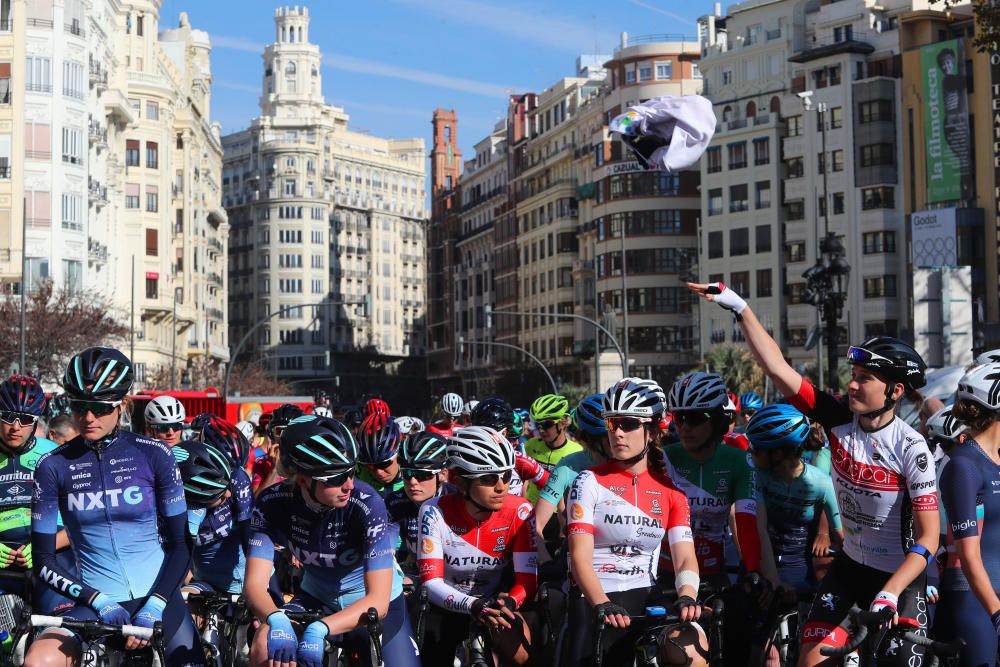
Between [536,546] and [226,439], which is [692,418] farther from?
[226,439]

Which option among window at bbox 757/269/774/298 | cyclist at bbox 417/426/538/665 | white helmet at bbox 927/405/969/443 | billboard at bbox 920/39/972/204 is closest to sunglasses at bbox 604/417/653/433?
cyclist at bbox 417/426/538/665

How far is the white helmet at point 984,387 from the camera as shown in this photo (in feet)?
24.6

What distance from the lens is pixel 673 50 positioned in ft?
375

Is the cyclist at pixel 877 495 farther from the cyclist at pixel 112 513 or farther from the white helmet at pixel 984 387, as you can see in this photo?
the cyclist at pixel 112 513

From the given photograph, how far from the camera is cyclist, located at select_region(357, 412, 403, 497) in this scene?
1066cm

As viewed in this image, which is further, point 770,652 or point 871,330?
point 871,330

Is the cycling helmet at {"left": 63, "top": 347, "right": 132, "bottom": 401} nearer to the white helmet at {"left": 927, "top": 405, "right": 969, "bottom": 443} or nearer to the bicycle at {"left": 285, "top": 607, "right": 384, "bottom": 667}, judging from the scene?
the bicycle at {"left": 285, "top": 607, "right": 384, "bottom": 667}

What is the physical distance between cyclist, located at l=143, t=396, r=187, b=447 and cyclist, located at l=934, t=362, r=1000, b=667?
20.8 ft

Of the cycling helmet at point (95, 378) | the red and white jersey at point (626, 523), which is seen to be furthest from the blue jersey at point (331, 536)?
the red and white jersey at point (626, 523)

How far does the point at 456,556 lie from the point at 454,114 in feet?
561

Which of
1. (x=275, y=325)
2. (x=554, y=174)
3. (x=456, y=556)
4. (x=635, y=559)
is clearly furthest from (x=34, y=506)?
(x=275, y=325)

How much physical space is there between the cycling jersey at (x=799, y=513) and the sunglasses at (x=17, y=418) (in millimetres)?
4287

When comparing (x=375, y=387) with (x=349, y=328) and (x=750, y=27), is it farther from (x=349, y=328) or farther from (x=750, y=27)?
(x=750, y=27)

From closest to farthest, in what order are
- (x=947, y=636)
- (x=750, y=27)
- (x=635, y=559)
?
(x=947, y=636) < (x=635, y=559) < (x=750, y=27)
